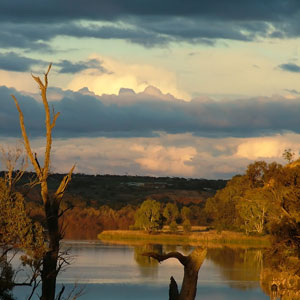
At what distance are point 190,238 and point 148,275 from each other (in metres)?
43.3

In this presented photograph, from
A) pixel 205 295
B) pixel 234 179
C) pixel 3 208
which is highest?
pixel 234 179

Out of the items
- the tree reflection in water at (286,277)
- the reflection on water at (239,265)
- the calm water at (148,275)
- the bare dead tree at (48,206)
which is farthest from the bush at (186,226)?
the bare dead tree at (48,206)

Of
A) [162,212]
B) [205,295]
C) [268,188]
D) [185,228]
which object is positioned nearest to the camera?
[268,188]

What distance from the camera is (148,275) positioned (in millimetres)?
67625

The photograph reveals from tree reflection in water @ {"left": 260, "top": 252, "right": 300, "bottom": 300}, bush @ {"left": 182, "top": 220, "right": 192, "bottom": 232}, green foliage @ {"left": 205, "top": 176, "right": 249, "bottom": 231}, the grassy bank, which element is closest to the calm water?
tree reflection in water @ {"left": 260, "top": 252, "right": 300, "bottom": 300}

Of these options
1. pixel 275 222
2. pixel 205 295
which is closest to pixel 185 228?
pixel 205 295

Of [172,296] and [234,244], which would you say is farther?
[234,244]

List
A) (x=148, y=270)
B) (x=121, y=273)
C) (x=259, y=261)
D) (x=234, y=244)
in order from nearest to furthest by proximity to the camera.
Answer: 1. (x=121, y=273)
2. (x=148, y=270)
3. (x=259, y=261)
4. (x=234, y=244)

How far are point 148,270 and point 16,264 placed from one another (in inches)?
505

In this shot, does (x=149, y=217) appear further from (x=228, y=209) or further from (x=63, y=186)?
(x=63, y=186)

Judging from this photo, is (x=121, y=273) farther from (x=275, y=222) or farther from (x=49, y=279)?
(x=49, y=279)

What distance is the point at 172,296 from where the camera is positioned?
20375 millimetres

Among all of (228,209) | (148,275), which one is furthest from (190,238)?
(148,275)

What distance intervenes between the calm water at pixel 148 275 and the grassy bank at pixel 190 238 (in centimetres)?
1166
